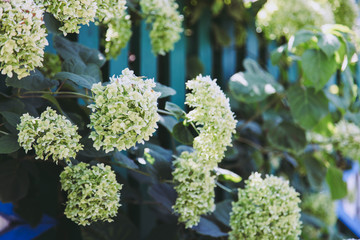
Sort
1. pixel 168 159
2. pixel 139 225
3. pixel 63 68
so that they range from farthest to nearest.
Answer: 1. pixel 139 225
2. pixel 168 159
3. pixel 63 68

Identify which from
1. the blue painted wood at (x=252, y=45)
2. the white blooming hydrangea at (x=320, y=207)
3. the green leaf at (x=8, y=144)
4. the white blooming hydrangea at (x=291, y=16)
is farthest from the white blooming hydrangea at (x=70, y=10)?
the white blooming hydrangea at (x=320, y=207)

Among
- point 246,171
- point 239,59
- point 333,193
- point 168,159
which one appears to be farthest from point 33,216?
point 239,59

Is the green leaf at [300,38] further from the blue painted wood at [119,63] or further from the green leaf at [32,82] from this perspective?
the green leaf at [32,82]

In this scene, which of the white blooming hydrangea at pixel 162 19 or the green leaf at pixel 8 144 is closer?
the green leaf at pixel 8 144

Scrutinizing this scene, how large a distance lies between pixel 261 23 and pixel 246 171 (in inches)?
29.9

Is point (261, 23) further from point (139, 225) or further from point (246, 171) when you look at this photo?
point (139, 225)

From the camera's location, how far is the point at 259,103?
2.01m

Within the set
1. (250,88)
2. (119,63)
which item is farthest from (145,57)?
(250,88)

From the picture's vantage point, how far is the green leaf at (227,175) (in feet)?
3.81

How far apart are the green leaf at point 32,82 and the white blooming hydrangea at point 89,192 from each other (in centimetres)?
21

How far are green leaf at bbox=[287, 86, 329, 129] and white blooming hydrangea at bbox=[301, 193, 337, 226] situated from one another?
1.10m

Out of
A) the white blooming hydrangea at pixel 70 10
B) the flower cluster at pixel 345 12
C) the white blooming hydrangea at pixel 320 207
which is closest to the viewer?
the white blooming hydrangea at pixel 70 10

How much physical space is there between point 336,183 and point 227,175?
874 mm

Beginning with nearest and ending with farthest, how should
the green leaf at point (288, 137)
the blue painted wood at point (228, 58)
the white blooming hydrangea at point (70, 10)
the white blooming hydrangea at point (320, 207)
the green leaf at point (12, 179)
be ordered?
1. the white blooming hydrangea at point (70, 10)
2. the green leaf at point (12, 179)
3. the green leaf at point (288, 137)
4. the blue painted wood at point (228, 58)
5. the white blooming hydrangea at point (320, 207)
